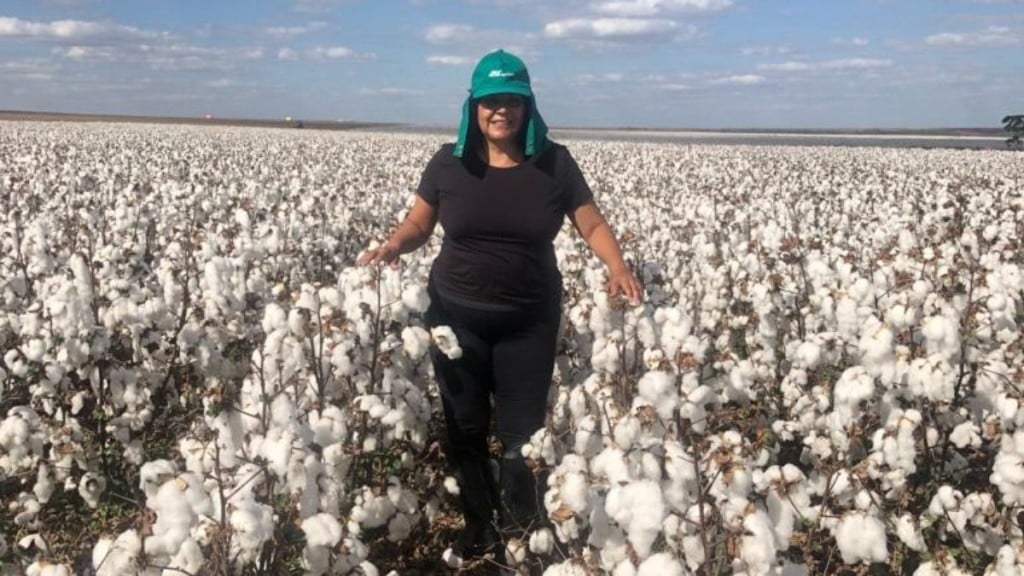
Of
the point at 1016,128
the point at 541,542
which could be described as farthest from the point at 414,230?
the point at 1016,128

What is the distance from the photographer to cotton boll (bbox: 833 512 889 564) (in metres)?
2.84

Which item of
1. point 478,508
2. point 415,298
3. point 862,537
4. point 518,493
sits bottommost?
point 478,508

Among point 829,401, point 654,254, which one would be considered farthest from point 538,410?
point 654,254

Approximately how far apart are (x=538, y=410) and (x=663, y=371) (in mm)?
1244

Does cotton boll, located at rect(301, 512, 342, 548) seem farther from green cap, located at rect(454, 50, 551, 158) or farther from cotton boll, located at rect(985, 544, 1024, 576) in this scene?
cotton boll, located at rect(985, 544, 1024, 576)

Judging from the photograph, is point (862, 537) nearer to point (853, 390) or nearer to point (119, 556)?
point (853, 390)

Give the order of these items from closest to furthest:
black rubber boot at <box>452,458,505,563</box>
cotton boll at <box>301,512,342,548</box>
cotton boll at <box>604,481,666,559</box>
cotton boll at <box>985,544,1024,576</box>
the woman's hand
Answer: cotton boll at <box>604,481,666,559</box> → cotton boll at <box>301,512,342,548</box> → cotton boll at <box>985,544,1024,576</box> → the woman's hand → black rubber boot at <box>452,458,505,563</box>

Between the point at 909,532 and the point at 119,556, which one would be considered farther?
the point at 909,532

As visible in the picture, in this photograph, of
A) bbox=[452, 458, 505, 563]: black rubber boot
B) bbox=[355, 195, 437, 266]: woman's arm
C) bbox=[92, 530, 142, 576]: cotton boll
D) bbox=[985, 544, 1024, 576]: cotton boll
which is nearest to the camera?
bbox=[92, 530, 142, 576]: cotton boll

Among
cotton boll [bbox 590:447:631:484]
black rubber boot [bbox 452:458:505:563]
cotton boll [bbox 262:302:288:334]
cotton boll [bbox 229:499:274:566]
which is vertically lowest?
black rubber boot [bbox 452:458:505:563]

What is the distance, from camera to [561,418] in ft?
15.2

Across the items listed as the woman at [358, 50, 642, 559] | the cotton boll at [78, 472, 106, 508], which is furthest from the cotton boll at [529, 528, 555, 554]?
the cotton boll at [78, 472, 106, 508]

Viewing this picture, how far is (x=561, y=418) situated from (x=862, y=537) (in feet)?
6.55

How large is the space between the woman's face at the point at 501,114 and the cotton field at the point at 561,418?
0.89 metres
